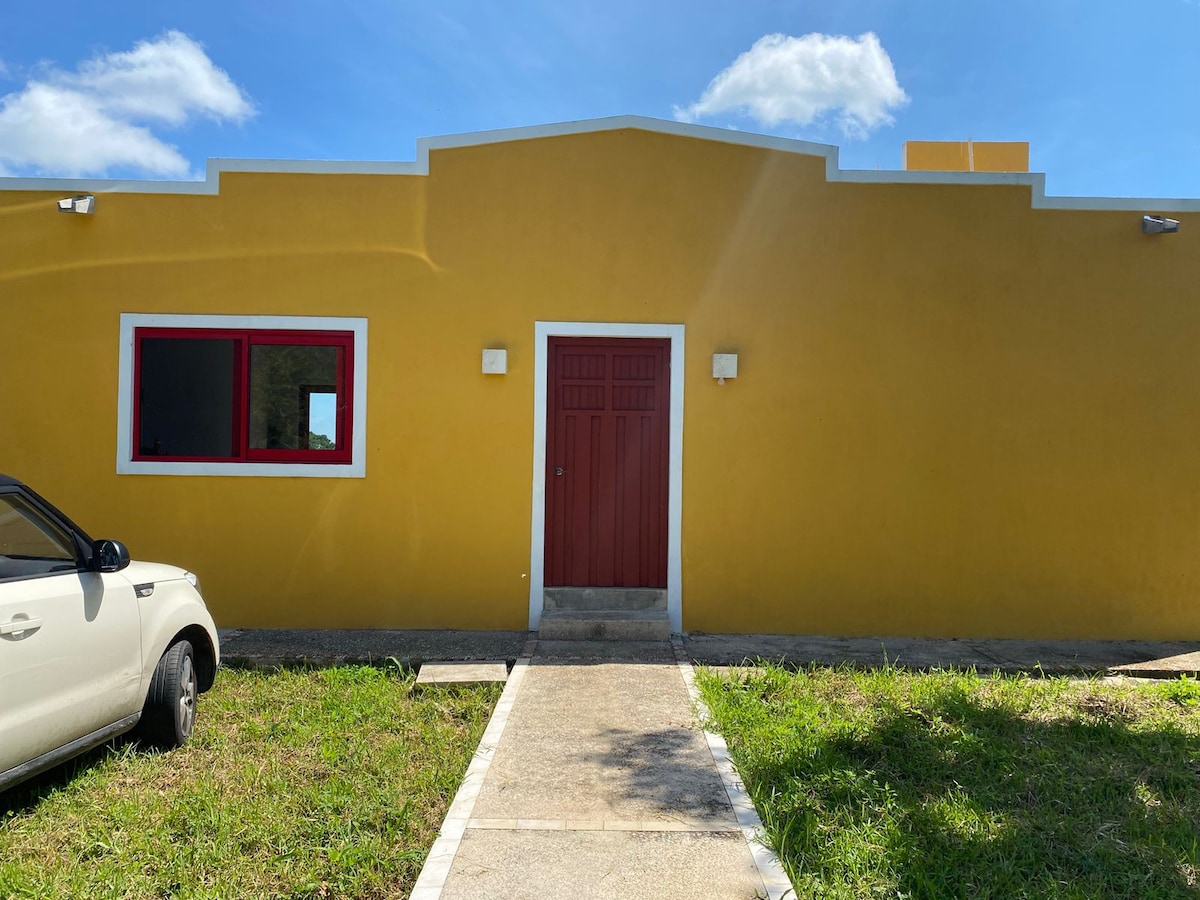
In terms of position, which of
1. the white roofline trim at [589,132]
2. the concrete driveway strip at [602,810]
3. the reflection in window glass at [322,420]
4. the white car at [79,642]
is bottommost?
the concrete driveway strip at [602,810]

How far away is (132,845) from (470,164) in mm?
5400

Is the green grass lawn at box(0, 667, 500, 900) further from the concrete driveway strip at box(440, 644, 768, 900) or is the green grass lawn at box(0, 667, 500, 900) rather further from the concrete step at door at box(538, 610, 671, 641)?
the concrete step at door at box(538, 610, 671, 641)

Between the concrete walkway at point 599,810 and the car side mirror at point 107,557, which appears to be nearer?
the concrete walkway at point 599,810

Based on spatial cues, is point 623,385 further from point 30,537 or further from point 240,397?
point 30,537

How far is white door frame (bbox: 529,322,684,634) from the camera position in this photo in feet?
22.0

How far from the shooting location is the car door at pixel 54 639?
3.12 metres

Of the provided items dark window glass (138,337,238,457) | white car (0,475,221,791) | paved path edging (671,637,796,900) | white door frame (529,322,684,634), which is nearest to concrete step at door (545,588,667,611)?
white door frame (529,322,684,634)

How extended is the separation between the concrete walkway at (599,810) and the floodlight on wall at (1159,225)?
217 inches

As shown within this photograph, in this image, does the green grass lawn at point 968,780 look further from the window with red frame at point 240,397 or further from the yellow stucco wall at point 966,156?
the yellow stucco wall at point 966,156

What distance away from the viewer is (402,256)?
22.2 ft

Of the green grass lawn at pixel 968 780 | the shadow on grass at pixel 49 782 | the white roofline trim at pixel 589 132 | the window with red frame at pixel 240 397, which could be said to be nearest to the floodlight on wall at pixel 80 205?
the white roofline trim at pixel 589 132

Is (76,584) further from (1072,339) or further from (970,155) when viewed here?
(970,155)

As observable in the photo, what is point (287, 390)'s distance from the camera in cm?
684

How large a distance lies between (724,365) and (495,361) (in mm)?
1903
